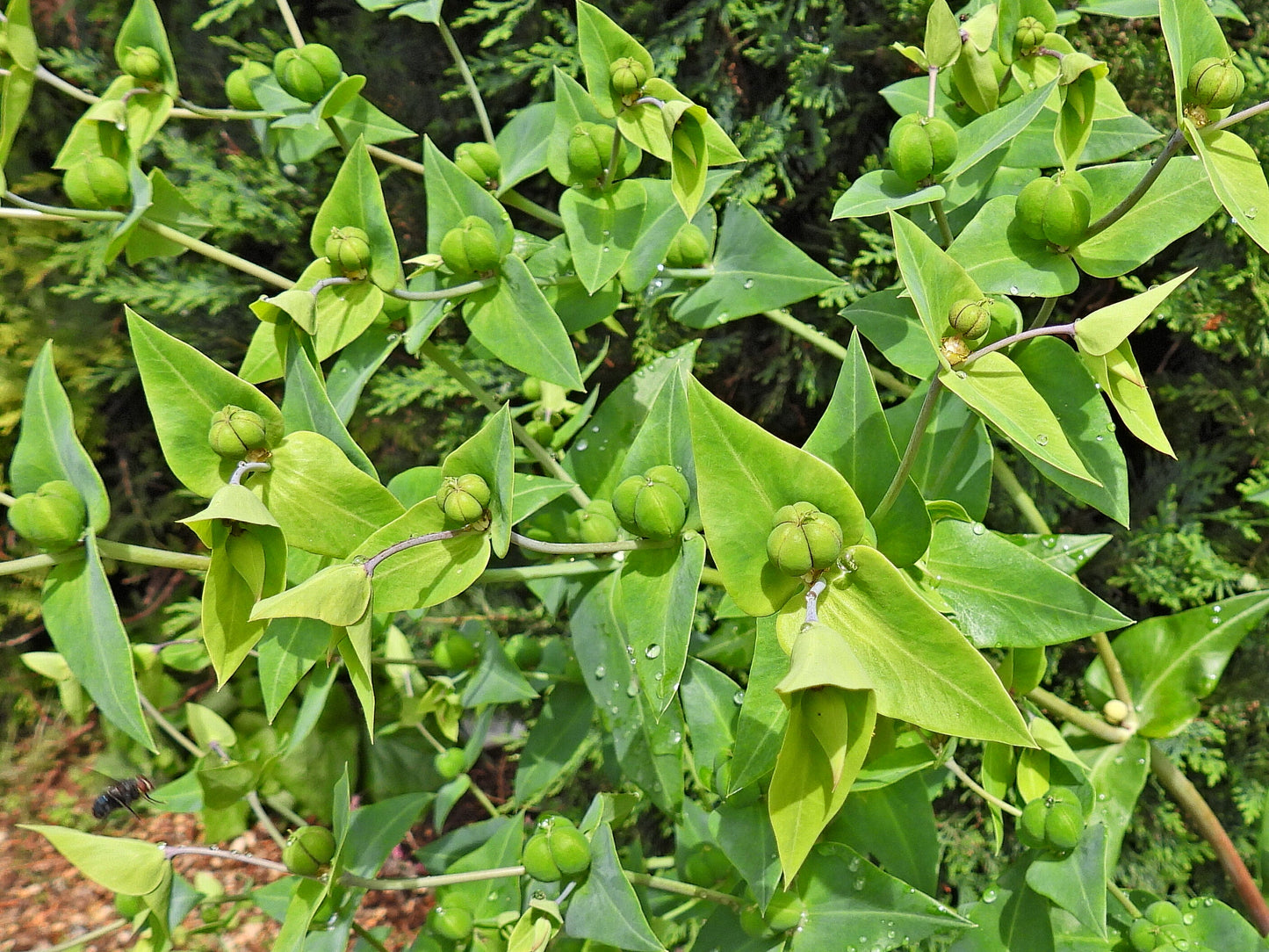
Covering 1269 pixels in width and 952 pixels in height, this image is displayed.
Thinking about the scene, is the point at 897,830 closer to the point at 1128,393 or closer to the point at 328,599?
the point at 1128,393

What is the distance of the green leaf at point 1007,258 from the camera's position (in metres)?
0.82

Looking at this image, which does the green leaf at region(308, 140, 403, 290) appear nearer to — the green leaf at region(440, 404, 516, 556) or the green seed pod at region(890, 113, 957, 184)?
the green leaf at region(440, 404, 516, 556)

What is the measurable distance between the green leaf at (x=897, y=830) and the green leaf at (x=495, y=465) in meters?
0.51

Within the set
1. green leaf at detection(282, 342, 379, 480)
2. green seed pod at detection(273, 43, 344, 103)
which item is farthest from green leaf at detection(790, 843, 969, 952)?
green seed pod at detection(273, 43, 344, 103)

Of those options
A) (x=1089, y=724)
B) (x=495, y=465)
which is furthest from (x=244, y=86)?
(x=1089, y=724)

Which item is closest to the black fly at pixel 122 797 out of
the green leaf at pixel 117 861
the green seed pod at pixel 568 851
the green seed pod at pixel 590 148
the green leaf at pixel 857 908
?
the green leaf at pixel 117 861

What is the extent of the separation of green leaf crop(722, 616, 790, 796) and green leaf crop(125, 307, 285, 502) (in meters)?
0.41

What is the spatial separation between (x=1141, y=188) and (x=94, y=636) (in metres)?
1.01

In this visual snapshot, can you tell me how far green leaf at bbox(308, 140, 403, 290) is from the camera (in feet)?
3.04

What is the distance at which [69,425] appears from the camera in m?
0.83

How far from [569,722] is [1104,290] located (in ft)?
3.94

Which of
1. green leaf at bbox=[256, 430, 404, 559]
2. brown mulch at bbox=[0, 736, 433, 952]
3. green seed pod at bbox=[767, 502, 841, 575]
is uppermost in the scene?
green seed pod at bbox=[767, 502, 841, 575]

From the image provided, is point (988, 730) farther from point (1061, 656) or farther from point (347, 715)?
point (347, 715)

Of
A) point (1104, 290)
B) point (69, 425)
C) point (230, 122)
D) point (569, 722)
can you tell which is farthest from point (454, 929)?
point (230, 122)
